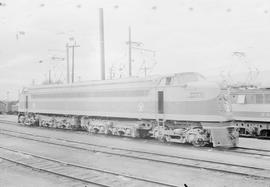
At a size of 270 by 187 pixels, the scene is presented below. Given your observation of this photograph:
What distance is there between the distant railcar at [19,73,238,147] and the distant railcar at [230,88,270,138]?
5.76m

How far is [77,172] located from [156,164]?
274cm

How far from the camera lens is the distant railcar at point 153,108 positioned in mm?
15602

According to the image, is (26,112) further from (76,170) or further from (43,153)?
(76,170)

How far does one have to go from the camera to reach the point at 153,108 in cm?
1769

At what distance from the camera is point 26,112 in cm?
3020

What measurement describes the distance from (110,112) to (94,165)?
27.4 ft

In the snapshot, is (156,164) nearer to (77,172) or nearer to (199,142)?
(77,172)

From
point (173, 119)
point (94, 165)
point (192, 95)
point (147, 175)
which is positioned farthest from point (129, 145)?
point (147, 175)

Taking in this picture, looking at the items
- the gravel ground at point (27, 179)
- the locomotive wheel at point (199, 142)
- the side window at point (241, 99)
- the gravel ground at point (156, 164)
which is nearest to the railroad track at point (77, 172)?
the gravel ground at point (27, 179)

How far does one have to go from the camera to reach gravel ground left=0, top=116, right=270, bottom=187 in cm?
972

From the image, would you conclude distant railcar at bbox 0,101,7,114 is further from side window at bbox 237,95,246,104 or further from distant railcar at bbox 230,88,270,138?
side window at bbox 237,95,246,104

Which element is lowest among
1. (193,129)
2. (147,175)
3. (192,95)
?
(147,175)

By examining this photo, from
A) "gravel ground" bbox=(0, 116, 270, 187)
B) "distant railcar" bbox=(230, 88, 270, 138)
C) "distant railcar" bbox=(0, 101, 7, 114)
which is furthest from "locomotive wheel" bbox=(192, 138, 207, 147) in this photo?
"distant railcar" bbox=(0, 101, 7, 114)

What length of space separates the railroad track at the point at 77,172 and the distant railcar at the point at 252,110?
1311 centimetres
